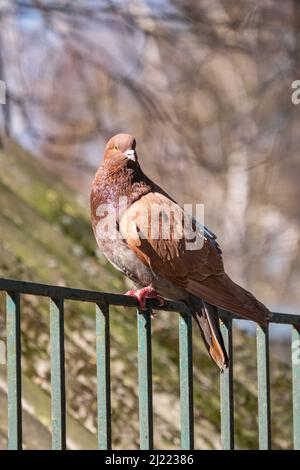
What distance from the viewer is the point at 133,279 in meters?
4.11

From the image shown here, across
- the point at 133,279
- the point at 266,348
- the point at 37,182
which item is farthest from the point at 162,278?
the point at 37,182

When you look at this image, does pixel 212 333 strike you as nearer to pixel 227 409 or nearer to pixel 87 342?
pixel 227 409

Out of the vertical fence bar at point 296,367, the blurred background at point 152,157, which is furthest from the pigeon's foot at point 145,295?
the blurred background at point 152,157

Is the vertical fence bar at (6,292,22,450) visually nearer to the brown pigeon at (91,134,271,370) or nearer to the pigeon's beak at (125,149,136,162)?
the brown pigeon at (91,134,271,370)

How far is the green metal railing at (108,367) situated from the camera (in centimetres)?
295

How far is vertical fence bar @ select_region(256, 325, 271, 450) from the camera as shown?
372 centimetres

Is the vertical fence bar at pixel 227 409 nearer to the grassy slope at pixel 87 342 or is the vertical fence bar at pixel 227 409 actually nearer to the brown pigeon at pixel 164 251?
the brown pigeon at pixel 164 251

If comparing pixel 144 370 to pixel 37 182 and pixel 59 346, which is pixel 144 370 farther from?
pixel 37 182

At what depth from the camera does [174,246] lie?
13.0ft

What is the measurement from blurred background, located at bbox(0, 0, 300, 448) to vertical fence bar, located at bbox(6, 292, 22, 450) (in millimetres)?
1867

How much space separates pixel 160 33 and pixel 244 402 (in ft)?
23.1

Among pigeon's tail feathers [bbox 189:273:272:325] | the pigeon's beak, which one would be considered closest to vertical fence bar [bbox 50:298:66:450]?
pigeon's tail feathers [bbox 189:273:272:325]

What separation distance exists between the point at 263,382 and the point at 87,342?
2.62 m

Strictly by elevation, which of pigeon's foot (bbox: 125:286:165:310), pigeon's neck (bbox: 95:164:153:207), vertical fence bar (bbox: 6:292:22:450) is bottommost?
vertical fence bar (bbox: 6:292:22:450)
